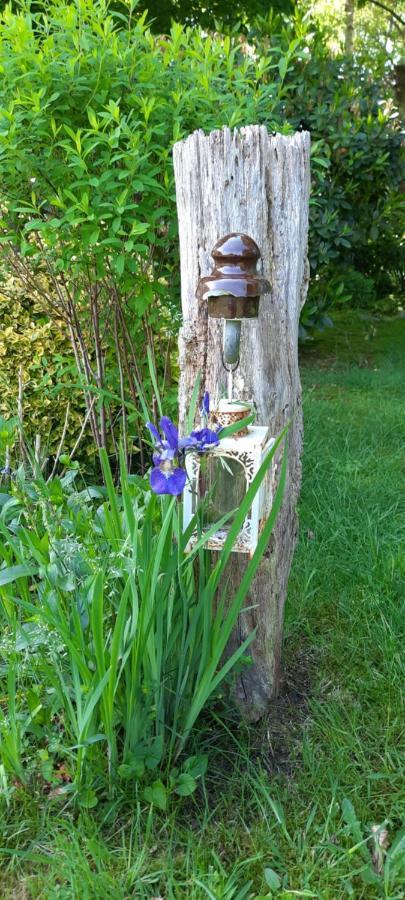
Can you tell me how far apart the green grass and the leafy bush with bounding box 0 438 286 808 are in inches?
3.7

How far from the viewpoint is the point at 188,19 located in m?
7.58

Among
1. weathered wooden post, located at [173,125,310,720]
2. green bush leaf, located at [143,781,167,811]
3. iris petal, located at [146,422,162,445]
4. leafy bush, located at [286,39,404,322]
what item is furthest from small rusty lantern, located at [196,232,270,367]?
leafy bush, located at [286,39,404,322]

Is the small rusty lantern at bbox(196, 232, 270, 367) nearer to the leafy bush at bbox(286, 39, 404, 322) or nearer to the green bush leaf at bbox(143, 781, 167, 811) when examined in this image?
the green bush leaf at bbox(143, 781, 167, 811)

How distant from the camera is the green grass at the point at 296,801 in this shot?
4.97ft

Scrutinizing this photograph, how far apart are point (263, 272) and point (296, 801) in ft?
4.13

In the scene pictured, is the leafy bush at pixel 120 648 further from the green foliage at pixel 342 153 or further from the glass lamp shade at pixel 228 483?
the green foliage at pixel 342 153

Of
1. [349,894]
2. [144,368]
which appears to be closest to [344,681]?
[349,894]

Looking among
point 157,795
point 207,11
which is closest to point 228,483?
point 157,795

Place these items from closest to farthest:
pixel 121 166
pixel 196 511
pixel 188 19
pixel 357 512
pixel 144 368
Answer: pixel 196 511
pixel 121 166
pixel 357 512
pixel 144 368
pixel 188 19

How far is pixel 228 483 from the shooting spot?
5.57ft

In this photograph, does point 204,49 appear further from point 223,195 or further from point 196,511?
point 196,511

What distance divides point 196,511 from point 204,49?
187cm

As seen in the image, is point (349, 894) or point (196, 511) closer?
point (349, 894)

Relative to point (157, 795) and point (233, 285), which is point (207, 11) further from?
point (157, 795)
